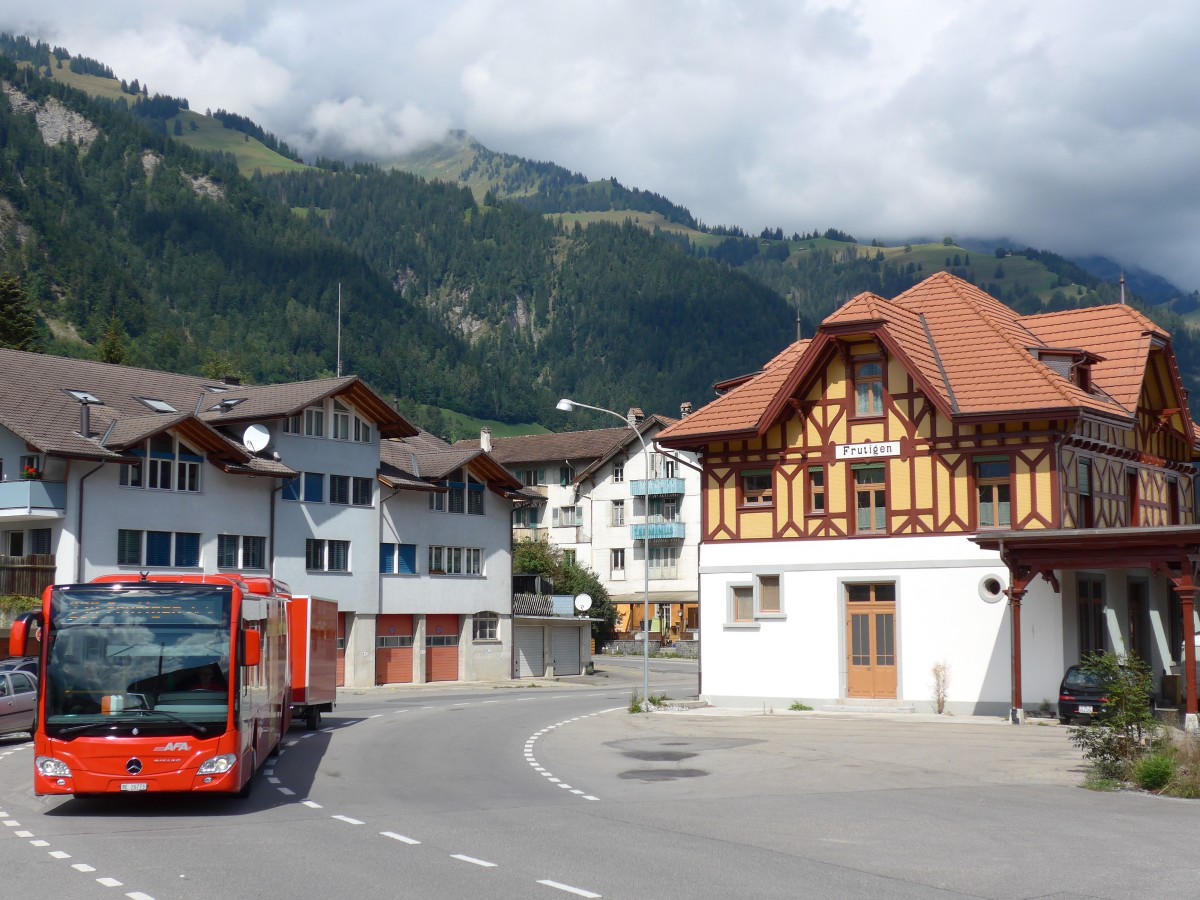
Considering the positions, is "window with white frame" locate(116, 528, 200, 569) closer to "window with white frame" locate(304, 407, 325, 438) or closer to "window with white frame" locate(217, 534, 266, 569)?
"window with white frame" locate(217, 534, 266, 569)

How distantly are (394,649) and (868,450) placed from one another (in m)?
26.3

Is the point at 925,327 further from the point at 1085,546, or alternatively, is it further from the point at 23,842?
the point at 23,842

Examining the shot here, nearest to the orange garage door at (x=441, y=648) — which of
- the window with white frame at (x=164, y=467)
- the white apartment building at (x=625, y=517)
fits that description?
the window with white frame at (x=164, y=467)

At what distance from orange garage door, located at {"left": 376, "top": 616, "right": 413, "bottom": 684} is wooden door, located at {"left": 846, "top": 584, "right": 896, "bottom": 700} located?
24.4 m

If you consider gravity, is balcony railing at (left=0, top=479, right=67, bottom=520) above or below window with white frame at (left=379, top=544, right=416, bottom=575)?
above

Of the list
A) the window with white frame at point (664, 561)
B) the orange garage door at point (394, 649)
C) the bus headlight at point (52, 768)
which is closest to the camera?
the bus headlight at point (52, 768)

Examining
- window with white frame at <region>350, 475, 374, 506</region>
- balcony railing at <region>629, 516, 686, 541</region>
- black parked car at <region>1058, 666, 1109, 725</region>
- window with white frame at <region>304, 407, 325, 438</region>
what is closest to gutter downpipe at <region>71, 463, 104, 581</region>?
window with white frame at <region>304, 407, 325, 438</region>

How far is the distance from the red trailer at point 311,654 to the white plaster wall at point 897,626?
1181 cm

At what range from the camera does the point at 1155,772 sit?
20.0m

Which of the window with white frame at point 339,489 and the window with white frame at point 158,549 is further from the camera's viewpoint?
the window with white frame at point 339,489

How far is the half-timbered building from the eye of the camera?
3591 cm

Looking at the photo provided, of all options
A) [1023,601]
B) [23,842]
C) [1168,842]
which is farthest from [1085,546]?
[23,842]

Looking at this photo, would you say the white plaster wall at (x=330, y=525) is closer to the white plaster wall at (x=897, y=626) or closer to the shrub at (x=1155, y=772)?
the white plaster wall at (x=897, y=626)

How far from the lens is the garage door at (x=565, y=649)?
218 ft
